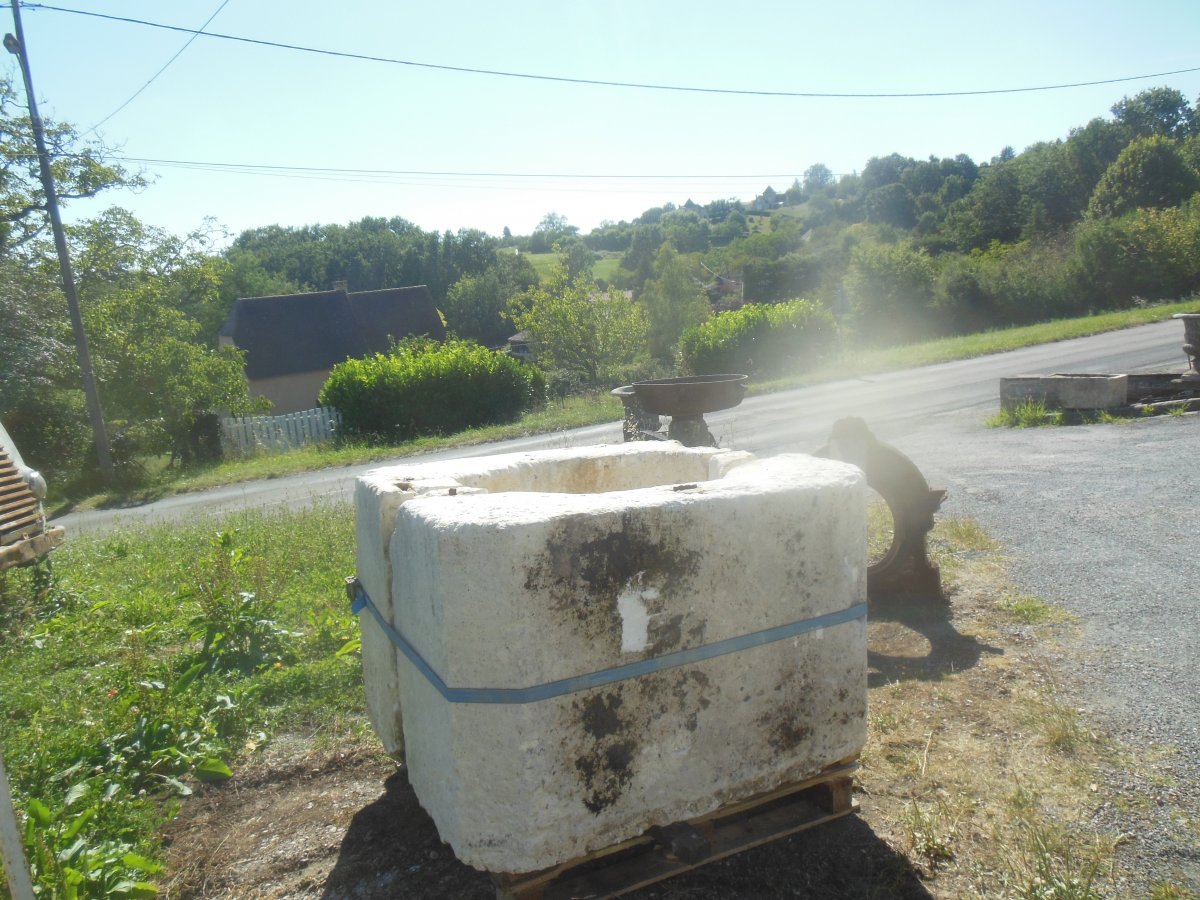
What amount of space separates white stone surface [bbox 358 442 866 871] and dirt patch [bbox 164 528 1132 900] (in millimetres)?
234

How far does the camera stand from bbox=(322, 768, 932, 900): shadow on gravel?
2.79 m

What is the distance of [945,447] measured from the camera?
1044 centimetres

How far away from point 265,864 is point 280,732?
117 centimetres

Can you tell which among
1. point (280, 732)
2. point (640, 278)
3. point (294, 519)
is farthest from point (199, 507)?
point (640, 278)

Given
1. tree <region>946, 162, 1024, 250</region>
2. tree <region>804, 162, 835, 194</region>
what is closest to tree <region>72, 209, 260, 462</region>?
tree <region>946, 162, 1024, 250</region>

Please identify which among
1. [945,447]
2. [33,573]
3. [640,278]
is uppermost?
[640,278]

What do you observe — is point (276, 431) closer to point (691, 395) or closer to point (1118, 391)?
point (691, 395)

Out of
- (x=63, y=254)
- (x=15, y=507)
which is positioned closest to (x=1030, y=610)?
(x=15, y=507)

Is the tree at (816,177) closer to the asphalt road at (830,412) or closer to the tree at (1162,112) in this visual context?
the tree at (1162,112)

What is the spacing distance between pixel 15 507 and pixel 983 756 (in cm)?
636

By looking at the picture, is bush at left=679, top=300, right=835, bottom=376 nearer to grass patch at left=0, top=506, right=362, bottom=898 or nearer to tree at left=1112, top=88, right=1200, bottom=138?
grass patch at left=0, top=506, right=362, bottom=898

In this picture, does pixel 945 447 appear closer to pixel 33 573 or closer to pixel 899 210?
pixel 33 573

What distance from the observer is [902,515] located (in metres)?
5.17

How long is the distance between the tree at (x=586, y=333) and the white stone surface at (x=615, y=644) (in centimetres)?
Result: 2720
